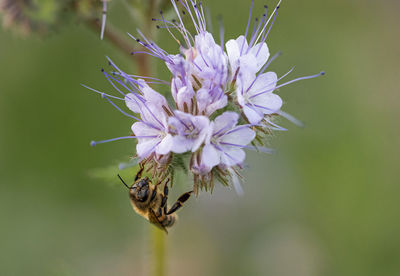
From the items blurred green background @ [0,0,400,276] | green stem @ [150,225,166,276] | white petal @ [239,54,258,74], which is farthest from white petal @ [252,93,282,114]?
blurred green background @ [0,0,400,276]

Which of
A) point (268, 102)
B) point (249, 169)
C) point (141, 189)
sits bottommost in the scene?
point (249, 169)

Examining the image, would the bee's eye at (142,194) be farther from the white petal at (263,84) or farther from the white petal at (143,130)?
the white petal at (263,84)

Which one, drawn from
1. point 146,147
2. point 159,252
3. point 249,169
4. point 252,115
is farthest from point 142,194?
point 249,169

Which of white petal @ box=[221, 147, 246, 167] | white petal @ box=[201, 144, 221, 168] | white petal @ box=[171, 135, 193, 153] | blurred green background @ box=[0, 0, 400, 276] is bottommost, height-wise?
blurred green background @ box=[0, 0, 400, 276]

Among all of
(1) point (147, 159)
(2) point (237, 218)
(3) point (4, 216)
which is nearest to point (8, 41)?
(3) point (4, 216)

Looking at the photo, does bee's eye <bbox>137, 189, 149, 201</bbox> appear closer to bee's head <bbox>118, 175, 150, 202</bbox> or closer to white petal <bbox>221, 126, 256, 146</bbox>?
bee's head <bbox>118, 175, 150, 202</bbox>

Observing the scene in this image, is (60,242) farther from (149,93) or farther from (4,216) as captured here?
(149,93)

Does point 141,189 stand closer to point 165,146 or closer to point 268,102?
point 165,146
